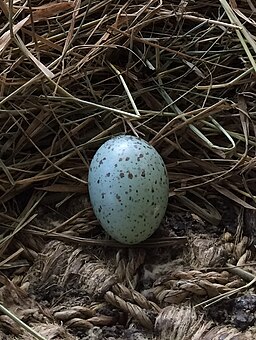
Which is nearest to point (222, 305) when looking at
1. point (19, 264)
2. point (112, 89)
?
point (19, 264)

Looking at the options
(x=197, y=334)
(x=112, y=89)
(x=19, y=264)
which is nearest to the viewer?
(x=197, y=334)

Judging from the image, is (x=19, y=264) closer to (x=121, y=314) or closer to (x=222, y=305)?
(x=121, y=314)

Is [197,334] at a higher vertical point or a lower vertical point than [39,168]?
lower

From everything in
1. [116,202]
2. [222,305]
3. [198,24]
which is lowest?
[222,305]

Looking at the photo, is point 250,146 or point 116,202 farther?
point 250,146

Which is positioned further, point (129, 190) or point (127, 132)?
point (127, 132)
